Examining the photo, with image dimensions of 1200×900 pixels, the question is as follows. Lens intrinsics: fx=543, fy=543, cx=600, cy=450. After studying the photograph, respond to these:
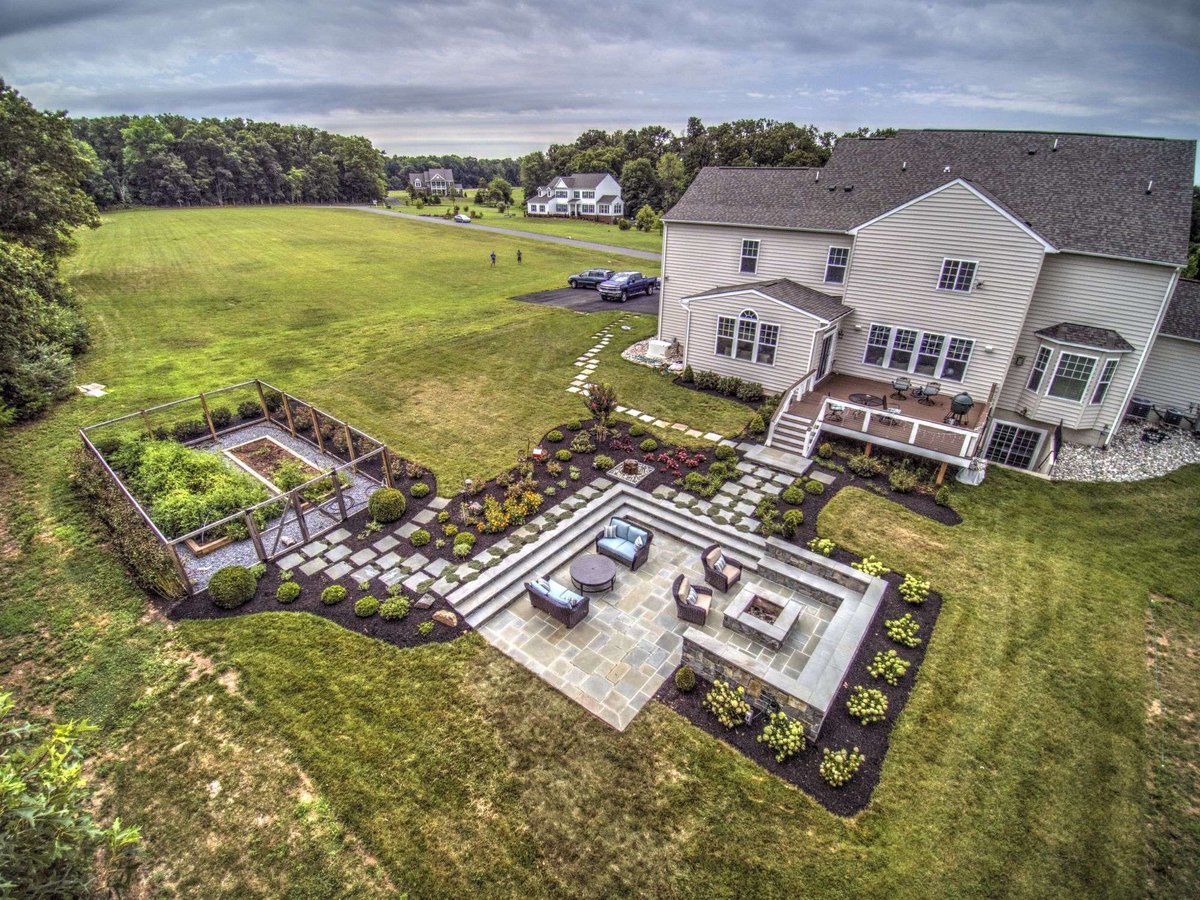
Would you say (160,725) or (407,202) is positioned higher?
(407,202)

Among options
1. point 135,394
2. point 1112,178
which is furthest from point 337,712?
point 1112,178

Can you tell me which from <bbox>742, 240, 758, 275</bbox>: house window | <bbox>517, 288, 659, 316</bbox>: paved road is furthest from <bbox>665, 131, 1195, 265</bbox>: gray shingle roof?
<bbox>517, 288, 659, 316</bbox>: paved road

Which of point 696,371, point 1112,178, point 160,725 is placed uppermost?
point 1112,178

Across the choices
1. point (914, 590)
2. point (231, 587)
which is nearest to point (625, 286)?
point (914, 590)

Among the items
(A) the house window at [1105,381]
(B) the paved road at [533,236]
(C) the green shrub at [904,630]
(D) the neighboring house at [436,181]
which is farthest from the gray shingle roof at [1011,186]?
(D) the neighboring house at [436,181]

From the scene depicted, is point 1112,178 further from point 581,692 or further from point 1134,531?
point 581,692

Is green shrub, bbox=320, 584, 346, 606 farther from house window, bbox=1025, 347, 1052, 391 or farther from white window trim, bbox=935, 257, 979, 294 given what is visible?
house window, bbox=1025, 347, 1052, 391

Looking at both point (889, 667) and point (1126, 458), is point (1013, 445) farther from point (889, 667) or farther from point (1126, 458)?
point (889, 667)
